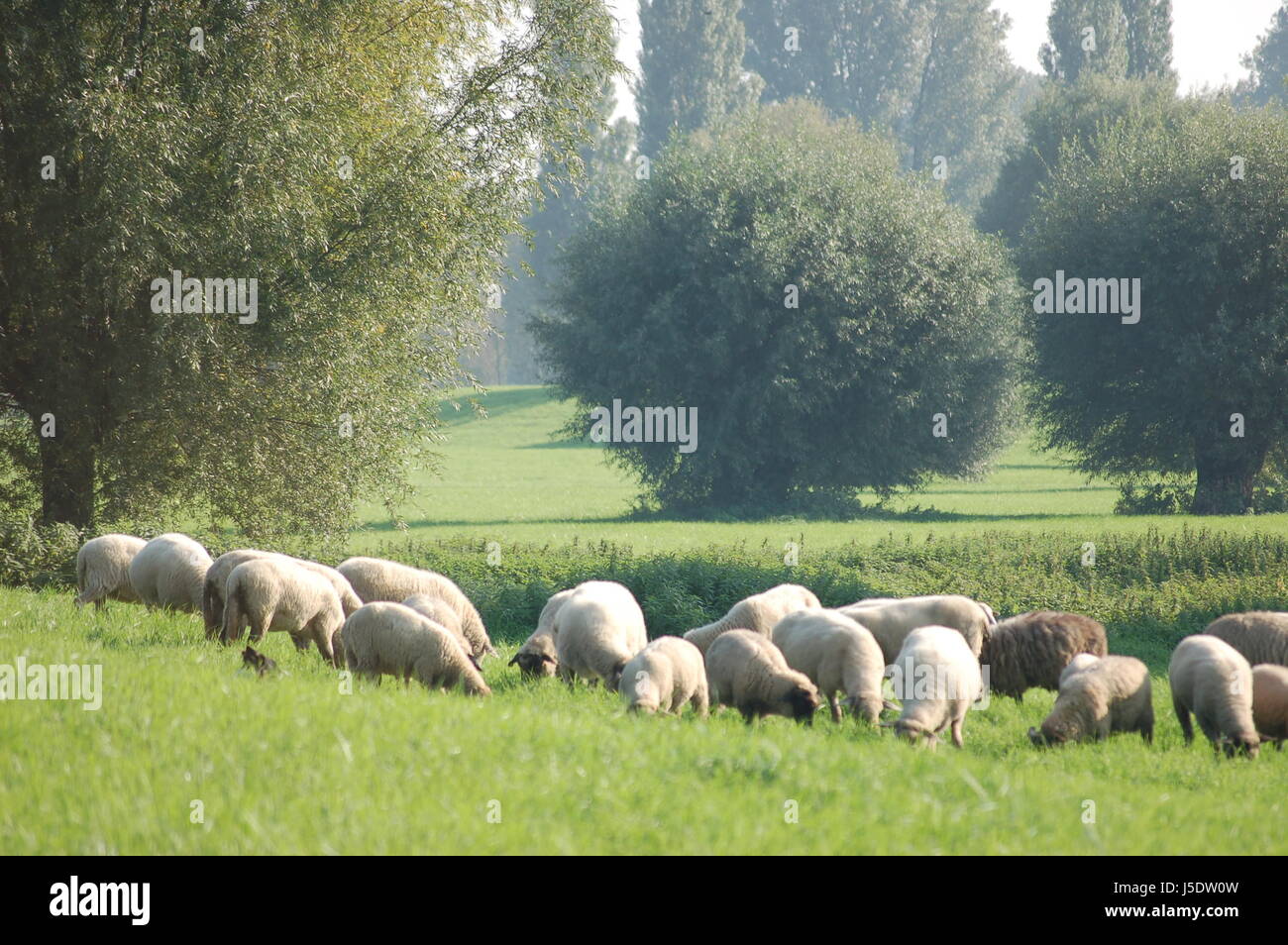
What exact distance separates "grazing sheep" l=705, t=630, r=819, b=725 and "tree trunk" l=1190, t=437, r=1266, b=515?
26476mm

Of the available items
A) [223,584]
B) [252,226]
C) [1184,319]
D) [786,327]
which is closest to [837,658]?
[223,584]

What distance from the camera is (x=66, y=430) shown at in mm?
18484

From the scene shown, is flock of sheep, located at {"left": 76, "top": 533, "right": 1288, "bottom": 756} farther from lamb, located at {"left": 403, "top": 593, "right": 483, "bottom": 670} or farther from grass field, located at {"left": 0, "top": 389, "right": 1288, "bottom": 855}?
grass field, located at {"left": 0, "top": 389, "right": 1288, "bottom": 855}

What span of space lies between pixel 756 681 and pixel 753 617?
258 cm

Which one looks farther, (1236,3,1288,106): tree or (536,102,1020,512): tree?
(1236,3,1288,106): tree

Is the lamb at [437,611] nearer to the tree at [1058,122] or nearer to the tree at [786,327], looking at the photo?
the tree at [786,327]

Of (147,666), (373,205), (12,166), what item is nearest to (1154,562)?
(373,205)

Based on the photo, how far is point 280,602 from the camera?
11.8 meters

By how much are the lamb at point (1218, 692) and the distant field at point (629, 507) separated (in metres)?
10.8

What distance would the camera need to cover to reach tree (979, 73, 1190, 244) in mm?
55219

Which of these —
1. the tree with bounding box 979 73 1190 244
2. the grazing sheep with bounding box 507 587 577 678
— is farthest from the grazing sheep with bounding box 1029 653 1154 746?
the tree with bounding box 979 73 1190 244
